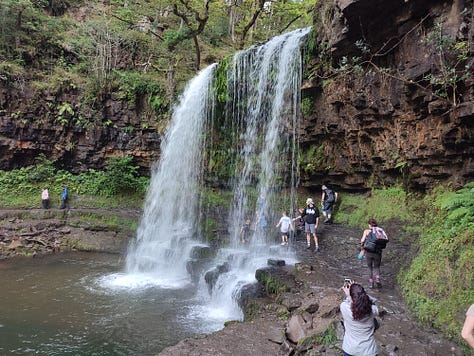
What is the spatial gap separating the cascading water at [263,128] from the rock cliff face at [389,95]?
2.44 feet

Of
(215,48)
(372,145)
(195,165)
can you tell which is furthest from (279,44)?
(215,48)

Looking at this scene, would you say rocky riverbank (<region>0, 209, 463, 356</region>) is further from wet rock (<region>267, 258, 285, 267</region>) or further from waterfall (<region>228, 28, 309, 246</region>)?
waterfall (<region>228, 28, 309, 246</region>)

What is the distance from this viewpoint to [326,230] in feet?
39.6

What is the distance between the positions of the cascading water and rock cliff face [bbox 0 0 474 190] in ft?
2.44

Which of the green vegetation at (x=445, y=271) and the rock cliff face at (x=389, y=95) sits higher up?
the rock cliff face at (x=389, y=95)

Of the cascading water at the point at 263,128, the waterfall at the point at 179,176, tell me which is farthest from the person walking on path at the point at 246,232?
the waterfall at the point at 179,176

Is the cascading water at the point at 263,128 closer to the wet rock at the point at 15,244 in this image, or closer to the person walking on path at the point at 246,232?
the person walking on path at the point at 246,232

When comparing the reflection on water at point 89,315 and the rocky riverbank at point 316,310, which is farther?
the reflection on water at point 89,315

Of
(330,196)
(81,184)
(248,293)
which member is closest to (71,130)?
(81,184)

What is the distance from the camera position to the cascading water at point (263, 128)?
1340 centimetres

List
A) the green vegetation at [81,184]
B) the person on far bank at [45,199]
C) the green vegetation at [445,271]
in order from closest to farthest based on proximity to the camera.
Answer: the green vegetation at [445,271] → the person on far bank at [45,199] → the green vegetation at [81,184]

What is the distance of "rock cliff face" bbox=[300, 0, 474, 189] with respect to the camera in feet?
27.6

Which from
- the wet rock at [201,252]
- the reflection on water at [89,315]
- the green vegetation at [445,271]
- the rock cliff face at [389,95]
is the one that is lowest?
the reflection on water at [89,315]

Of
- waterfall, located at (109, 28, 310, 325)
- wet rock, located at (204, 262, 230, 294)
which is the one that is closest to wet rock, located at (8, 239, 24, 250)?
waterfall, located at (109, 28, 310, 325)
